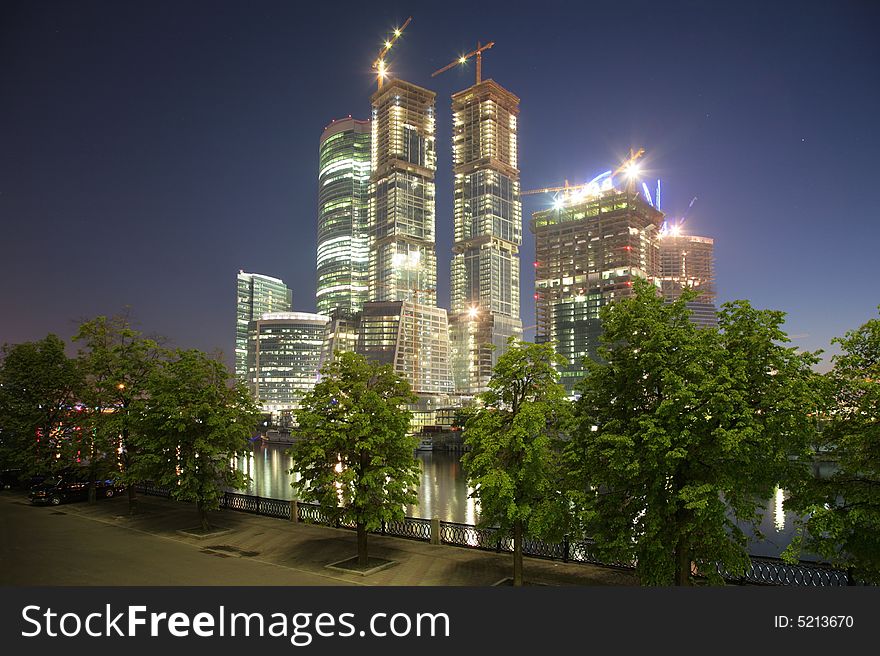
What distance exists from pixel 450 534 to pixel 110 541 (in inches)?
565

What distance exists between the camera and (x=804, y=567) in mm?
20297

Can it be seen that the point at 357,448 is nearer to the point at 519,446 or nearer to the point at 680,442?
the point at 519,446

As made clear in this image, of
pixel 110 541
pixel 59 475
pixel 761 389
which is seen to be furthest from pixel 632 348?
pixel 59 475

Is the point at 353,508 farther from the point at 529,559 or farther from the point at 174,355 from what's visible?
the point at 174,355

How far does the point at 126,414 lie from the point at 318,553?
49.2ft

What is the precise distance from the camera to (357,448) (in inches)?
798

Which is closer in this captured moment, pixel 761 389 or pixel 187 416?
pixel 761 389

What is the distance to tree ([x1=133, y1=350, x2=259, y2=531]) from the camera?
83.6ft

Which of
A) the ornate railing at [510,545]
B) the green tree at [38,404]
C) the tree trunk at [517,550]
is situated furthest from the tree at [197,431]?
the tree trunk at [517,550]

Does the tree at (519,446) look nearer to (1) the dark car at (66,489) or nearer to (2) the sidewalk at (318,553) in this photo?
(2) the sidewalk at (318,553)

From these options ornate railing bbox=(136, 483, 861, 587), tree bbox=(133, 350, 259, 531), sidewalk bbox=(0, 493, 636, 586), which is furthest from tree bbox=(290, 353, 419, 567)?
tree bbox=(133, 350, 259, 531)

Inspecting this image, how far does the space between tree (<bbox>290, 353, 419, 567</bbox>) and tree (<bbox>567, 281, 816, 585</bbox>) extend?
703 centimetres

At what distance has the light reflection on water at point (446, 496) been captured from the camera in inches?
1676

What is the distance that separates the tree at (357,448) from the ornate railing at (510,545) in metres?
1.05
